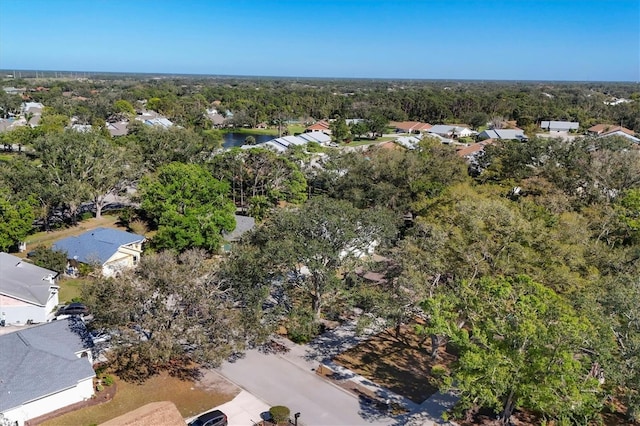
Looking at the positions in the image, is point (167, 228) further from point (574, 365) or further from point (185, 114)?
point (185, 114)

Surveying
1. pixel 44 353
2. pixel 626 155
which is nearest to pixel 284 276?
pixel 44 353

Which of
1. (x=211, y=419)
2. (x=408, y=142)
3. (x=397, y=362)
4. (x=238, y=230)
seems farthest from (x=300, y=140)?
(x=211, y=419)

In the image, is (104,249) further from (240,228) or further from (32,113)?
(32,113)

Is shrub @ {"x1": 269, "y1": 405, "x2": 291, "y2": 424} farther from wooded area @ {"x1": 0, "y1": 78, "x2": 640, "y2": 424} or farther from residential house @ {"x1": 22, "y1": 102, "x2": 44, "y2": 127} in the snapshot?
residential house @ {"x1": 22, "y1": 102, "x2": 44, "y2": 127}

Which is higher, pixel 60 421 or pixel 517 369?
pixel 517 369

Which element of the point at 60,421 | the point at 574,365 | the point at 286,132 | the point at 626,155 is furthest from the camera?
the point at 286,132

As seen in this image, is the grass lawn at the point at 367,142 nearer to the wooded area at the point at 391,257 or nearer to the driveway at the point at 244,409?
the wooded area at the point at 391,257
